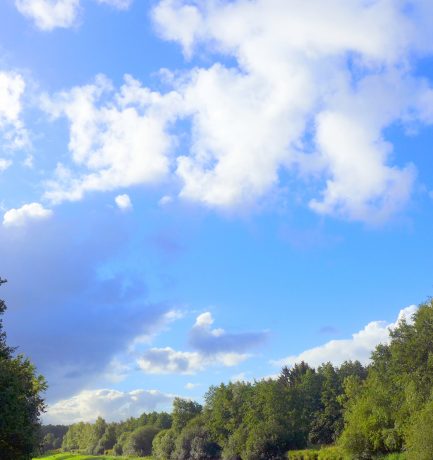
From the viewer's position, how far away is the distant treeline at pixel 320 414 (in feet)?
204

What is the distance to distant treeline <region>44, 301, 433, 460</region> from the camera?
6231cm

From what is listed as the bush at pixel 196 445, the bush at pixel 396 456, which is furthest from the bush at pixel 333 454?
the bush at pixel 196 445

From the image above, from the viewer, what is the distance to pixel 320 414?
105375 mm

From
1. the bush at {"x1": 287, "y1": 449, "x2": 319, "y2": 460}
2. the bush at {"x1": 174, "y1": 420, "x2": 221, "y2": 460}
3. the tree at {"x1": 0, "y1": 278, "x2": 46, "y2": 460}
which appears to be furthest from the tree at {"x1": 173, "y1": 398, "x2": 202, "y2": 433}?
the tree at {"x1": 0, "y1": 278, "x2": 46, "y2": 460}

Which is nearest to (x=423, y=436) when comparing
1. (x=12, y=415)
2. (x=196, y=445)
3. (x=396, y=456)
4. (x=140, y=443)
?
(x=396, y=456)

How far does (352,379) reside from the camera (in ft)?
308

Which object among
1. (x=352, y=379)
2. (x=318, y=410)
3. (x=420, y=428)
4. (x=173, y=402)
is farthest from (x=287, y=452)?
(x=173, y=402)

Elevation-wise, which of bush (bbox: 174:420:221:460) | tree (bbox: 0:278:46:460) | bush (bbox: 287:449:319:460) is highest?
tree (bbox: 0:278:46:460)

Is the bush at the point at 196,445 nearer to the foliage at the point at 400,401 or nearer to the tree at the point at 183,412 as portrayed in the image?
the tree at the point at 183,412

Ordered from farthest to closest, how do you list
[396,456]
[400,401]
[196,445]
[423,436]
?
[196,445], [400,401], [396,456], [423,436]

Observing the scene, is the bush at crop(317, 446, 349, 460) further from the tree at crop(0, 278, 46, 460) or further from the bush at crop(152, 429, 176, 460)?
the bush at crop(152, 429, 176, 460)

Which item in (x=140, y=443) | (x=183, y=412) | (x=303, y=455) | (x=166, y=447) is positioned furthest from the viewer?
(x=140, y=443)

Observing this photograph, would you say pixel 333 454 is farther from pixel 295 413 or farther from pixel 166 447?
pixel 166 447

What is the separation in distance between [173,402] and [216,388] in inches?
1039
